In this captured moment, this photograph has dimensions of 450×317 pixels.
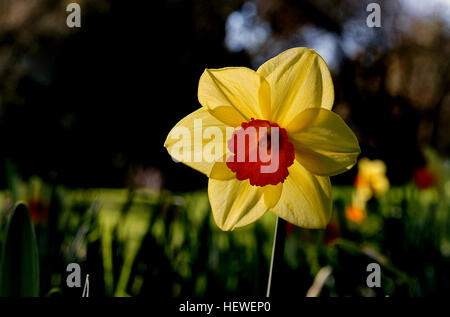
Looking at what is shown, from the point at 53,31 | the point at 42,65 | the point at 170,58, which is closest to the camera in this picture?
the point at 42,65

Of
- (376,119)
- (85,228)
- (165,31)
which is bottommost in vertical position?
(85,228)

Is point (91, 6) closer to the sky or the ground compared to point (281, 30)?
closer to the sky

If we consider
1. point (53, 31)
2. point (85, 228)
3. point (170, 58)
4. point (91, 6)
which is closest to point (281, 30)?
point (170, 58)

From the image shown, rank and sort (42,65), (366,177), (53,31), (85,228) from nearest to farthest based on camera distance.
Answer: (85,228), (366,177), (42,65), (53,31)

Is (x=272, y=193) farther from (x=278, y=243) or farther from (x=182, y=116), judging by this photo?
(x=182, y=116)

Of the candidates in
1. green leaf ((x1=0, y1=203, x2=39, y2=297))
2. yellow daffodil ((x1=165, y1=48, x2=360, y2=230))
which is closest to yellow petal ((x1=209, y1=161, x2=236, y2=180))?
yellow daffodil ((x1=165, y1=48, x2=360, y2=230))

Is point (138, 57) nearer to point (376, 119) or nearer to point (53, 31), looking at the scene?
point (53, 31)

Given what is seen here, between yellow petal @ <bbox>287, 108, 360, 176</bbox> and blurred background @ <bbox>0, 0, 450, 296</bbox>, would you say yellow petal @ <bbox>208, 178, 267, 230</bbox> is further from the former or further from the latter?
blurred background @ <bbox>0, 0, 450, 296</bbox>

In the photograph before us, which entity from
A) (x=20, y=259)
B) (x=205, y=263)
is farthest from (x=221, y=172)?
(x=205, y=263)
